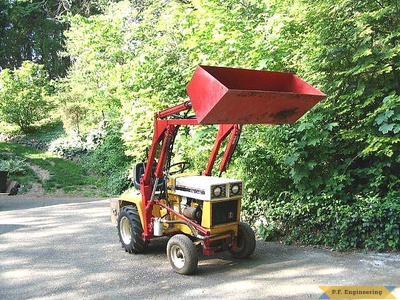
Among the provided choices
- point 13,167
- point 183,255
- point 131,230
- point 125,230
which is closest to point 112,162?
point 13,167

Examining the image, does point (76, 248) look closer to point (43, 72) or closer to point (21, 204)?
point (21, 204)

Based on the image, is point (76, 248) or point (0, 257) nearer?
point (0, 257)

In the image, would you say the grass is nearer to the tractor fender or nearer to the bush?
the bush

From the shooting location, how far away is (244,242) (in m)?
5.41

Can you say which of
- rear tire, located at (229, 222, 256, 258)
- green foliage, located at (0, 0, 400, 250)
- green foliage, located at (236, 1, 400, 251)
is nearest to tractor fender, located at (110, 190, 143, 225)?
rear tire, located at (229, 222, 256, 258)

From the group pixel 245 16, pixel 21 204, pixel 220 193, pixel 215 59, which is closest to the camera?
pixel 220 193

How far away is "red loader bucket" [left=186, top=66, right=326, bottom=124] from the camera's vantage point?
412cm

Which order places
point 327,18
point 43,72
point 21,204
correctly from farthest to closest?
point 43,72
point 21,204
point 327,18

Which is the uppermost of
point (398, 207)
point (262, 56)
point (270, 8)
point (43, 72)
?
point (43, 72)

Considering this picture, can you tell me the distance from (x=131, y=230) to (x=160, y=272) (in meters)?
0.97

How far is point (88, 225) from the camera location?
823 centimetres

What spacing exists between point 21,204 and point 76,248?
6.20m

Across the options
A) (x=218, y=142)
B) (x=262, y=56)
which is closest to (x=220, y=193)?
(x=218, y=142)

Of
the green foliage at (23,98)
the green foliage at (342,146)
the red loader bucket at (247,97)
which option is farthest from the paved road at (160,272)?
the green foliage at (23,98)
